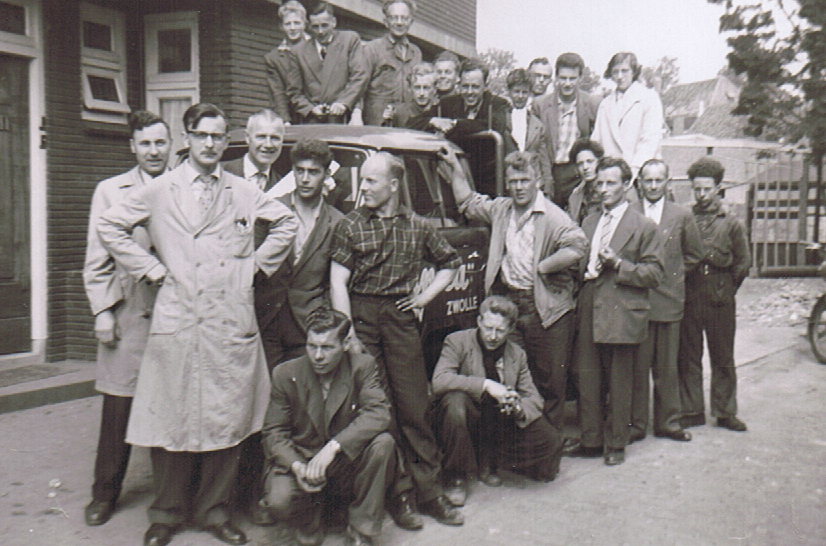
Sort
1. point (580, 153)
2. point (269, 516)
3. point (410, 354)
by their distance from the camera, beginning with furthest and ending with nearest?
point (580, 153), point (410, 354), point (269, 516)

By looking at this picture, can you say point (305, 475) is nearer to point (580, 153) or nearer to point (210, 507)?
point (210, 507)

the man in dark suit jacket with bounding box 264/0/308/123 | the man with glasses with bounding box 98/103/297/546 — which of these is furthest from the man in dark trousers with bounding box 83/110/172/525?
the man in dark suit jacket with bounding box 264/0/308/123

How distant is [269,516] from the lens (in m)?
4.49

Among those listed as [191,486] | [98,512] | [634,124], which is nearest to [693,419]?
[634,124]

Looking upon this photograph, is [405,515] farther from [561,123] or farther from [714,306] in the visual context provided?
[561,123]

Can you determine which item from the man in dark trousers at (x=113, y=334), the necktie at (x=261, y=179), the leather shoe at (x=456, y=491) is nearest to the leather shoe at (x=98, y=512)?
the man in dark trousers at (x=113, y=334)

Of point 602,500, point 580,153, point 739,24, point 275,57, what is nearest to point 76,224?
point 275,57

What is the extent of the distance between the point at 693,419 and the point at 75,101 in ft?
20.2

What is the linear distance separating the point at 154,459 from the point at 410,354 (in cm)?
146

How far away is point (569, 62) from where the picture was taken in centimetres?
727

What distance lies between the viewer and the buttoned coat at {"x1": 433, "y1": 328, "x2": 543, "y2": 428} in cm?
506

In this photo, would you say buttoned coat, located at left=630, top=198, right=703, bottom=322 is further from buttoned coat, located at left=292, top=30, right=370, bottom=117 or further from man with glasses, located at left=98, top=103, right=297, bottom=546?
man with glasses, located at left=98, top=103, right=297, bottom=546

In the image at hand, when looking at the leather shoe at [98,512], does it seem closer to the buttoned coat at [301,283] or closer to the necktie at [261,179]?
the buttoned coat at [301,283]

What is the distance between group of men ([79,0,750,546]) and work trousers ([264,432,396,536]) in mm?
10
